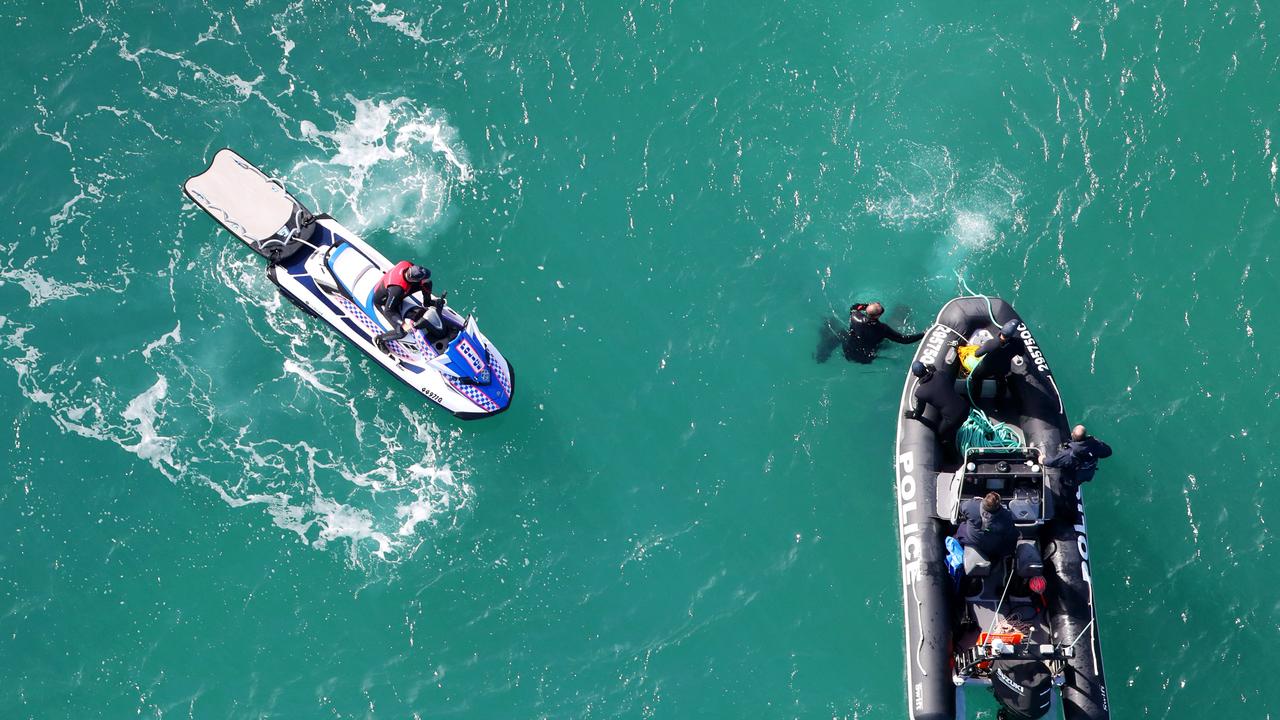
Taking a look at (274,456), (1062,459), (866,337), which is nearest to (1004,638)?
(1062,459)

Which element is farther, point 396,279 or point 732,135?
point 732,135

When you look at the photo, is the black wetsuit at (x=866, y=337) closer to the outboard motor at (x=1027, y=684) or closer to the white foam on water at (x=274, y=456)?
the outboard motor at (x=1027, y=684)

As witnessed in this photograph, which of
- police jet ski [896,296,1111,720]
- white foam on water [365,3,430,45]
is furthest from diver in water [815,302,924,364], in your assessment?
white foam on water [365,3,430,45]

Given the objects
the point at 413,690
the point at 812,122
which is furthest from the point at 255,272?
the point at 812,122

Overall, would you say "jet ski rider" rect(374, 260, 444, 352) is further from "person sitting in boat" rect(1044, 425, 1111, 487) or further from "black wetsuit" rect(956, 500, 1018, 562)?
"person sitting in boat" rect(1044, 425, 1111, 487)

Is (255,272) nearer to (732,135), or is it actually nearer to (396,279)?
(396,279)

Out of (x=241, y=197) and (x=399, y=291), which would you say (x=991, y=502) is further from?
(x=241, y=197)
